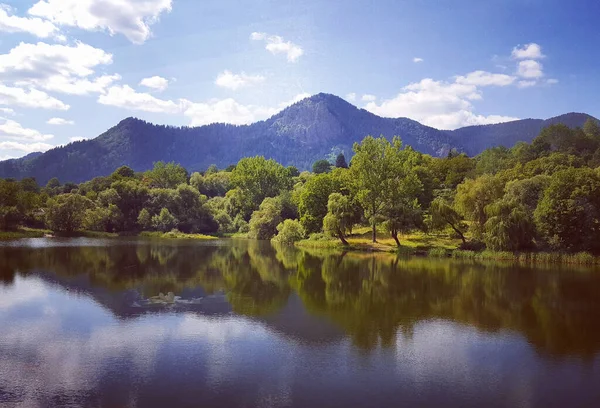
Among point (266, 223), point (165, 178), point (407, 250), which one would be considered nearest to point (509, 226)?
point (407, 250)

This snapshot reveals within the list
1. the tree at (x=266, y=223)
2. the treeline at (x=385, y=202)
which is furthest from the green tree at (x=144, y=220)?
the tree at (x=266, y=223)

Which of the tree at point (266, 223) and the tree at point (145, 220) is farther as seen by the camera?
the tree at point (145, 220)

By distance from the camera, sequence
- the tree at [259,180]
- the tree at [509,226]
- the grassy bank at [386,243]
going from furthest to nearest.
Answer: the tree at [259,180] → the grassy bank at [386,243] → the tree at [509,226]

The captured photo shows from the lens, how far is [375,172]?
7475 centimetres

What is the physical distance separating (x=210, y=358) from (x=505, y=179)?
69.2m

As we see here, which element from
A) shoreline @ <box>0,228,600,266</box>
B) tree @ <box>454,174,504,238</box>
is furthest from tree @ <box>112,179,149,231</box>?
tree @ <box>454,174,504,238</box>

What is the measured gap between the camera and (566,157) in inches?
3403

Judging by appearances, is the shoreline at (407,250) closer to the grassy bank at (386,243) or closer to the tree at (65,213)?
the grassy bank at (386,243)

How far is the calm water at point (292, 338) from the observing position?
16500mm

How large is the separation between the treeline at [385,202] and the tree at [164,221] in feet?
0.71

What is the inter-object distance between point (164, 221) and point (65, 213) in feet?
62.3

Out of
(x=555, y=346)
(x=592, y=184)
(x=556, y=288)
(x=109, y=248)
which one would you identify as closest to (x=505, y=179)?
(x=592, y=184)

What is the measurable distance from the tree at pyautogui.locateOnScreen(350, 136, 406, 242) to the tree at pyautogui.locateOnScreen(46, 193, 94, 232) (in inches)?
2181

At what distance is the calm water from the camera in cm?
1650
